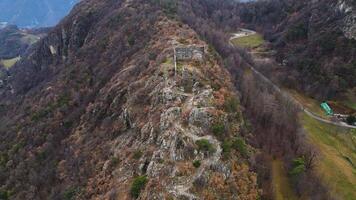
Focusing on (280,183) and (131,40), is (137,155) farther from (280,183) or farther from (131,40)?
(131,40)

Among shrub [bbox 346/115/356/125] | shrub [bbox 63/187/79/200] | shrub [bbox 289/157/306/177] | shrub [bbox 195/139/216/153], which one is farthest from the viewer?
shrub [bbox 346/115/356/125]

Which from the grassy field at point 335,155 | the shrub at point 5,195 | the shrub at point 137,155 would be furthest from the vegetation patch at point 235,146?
the shrub at point 5,195

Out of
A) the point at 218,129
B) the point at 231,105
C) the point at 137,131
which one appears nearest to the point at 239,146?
the point at 218,129

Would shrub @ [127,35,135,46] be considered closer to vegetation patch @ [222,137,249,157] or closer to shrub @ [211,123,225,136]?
shrub @ [211,123,225,136]

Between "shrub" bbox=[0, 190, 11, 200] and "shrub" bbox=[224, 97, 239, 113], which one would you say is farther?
"shrub" bbox=[0, 190, 11, 200]

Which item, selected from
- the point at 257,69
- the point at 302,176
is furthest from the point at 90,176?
the point at 257,69

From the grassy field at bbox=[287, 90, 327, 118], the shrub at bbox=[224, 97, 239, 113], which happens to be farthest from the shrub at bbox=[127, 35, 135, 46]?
the shrub at bbox=[224, 97, 239, 113]

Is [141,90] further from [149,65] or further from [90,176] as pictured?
[90,176]
